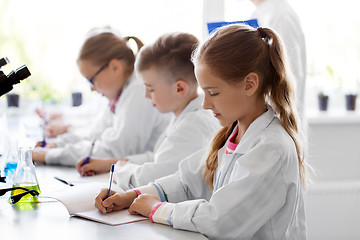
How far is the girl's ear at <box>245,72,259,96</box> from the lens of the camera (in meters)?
1.38

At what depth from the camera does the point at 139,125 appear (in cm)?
226

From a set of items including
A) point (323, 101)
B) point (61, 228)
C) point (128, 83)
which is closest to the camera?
point (61, 228)

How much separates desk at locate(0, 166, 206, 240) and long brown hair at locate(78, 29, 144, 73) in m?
1.00

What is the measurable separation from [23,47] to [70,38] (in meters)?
0.29

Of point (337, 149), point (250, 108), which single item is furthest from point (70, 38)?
point (250, 108)

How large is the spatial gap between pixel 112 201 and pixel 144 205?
0.09 meters

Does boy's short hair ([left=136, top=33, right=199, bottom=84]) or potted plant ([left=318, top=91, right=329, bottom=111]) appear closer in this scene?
boy's short hair ([left=136, top=33, right=199, bottom=84])

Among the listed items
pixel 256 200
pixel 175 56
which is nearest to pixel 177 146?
pixel 175 56

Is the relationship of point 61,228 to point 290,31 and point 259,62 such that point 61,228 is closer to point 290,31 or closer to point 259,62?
point 259,62

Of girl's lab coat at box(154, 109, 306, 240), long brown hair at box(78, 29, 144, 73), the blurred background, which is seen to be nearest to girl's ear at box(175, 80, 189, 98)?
long brown hair at box(78, 29, 144, 73)

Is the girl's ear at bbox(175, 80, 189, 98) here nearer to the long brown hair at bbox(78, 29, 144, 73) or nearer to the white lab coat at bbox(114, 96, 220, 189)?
the white lab coat at bbox(114, 96, 220, 189)

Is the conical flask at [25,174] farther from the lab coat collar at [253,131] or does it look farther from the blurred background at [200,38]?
the blurred background at [200,38]

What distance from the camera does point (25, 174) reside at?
1523mm

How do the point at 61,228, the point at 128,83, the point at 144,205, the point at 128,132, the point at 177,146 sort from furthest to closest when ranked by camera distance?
the point at 128,83 < the point at 128,132 < the point at 177,146 < the point at 144,205 < the point at 61,228
